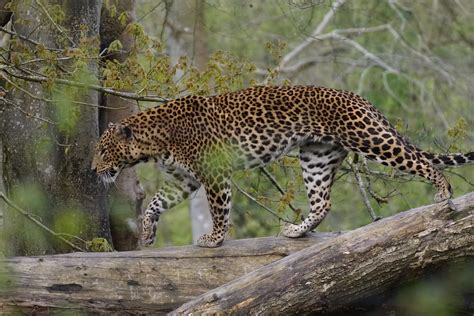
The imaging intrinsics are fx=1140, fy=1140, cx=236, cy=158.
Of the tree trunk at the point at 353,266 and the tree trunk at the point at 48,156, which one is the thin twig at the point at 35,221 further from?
the tree trunk at the point at 353,266

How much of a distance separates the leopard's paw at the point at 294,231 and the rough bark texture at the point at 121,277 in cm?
36

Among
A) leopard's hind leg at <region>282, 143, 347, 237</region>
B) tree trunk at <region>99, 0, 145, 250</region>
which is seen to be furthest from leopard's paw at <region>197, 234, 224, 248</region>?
tree trunk at <region>99, 0, 145, 250</region>

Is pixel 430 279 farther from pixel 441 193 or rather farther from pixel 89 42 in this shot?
pixel 89 42

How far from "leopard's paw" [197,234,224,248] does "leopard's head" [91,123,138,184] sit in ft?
3.86

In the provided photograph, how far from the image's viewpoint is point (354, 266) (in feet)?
27.6

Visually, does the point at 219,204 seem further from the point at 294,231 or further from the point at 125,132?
the point at 125,132

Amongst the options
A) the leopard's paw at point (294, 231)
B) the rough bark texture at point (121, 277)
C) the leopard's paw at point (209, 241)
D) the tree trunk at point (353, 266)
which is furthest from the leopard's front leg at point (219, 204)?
the tree trunk at point (353, 266)

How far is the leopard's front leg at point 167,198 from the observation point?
426 inches

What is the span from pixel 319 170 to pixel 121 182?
106 inches

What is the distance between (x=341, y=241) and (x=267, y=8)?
16916mm

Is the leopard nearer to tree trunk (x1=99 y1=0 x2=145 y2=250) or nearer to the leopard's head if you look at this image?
the leopard's head

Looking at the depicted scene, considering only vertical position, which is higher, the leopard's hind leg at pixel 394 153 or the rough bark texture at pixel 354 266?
the leopard's hind leg at pixel 394 153

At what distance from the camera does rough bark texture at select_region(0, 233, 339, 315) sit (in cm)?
941

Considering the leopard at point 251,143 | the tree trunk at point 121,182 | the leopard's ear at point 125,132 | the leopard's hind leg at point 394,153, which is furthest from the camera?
the tree trunk at point 121,182
